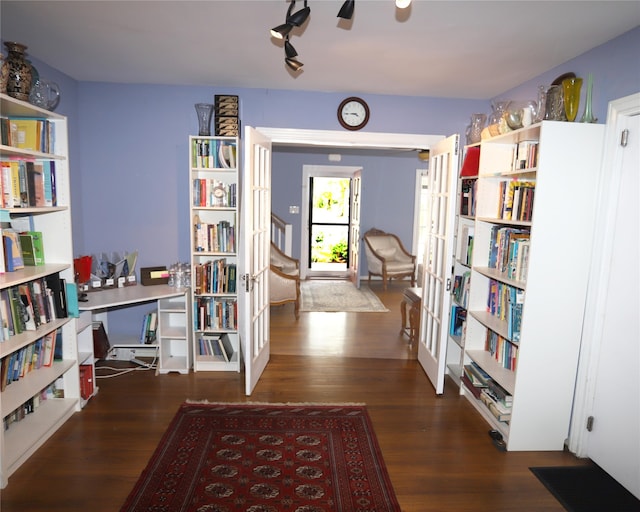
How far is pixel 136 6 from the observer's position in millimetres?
2232

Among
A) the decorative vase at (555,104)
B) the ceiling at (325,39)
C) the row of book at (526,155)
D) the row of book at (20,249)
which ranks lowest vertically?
the row of book at (20,249)

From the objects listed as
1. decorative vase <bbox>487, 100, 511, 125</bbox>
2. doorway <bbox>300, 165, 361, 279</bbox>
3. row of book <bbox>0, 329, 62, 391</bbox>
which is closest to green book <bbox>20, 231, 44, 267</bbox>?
row of book <bbox>0, 329, 62, 391</bbox>

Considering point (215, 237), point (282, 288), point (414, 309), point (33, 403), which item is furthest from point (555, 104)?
point (33, 403)

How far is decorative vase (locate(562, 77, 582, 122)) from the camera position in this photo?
8.20 ft

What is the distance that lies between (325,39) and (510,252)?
A: 74.3 inches

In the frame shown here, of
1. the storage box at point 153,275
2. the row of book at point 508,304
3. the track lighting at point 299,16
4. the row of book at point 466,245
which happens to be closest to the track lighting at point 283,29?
the track lighting at point 299,16

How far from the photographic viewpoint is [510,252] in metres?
2.99

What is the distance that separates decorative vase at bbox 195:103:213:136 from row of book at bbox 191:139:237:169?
0.08m

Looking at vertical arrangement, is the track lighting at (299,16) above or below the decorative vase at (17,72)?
above

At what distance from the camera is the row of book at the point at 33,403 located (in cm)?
268

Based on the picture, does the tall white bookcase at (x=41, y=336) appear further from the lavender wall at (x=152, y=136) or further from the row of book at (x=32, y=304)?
the lavender wall at (x=152, y=136)

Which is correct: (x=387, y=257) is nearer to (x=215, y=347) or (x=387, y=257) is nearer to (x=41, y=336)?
(x=215, y=347)

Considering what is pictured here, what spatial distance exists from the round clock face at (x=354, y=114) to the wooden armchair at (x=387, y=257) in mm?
3774

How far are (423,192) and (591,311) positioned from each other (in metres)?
5.89
